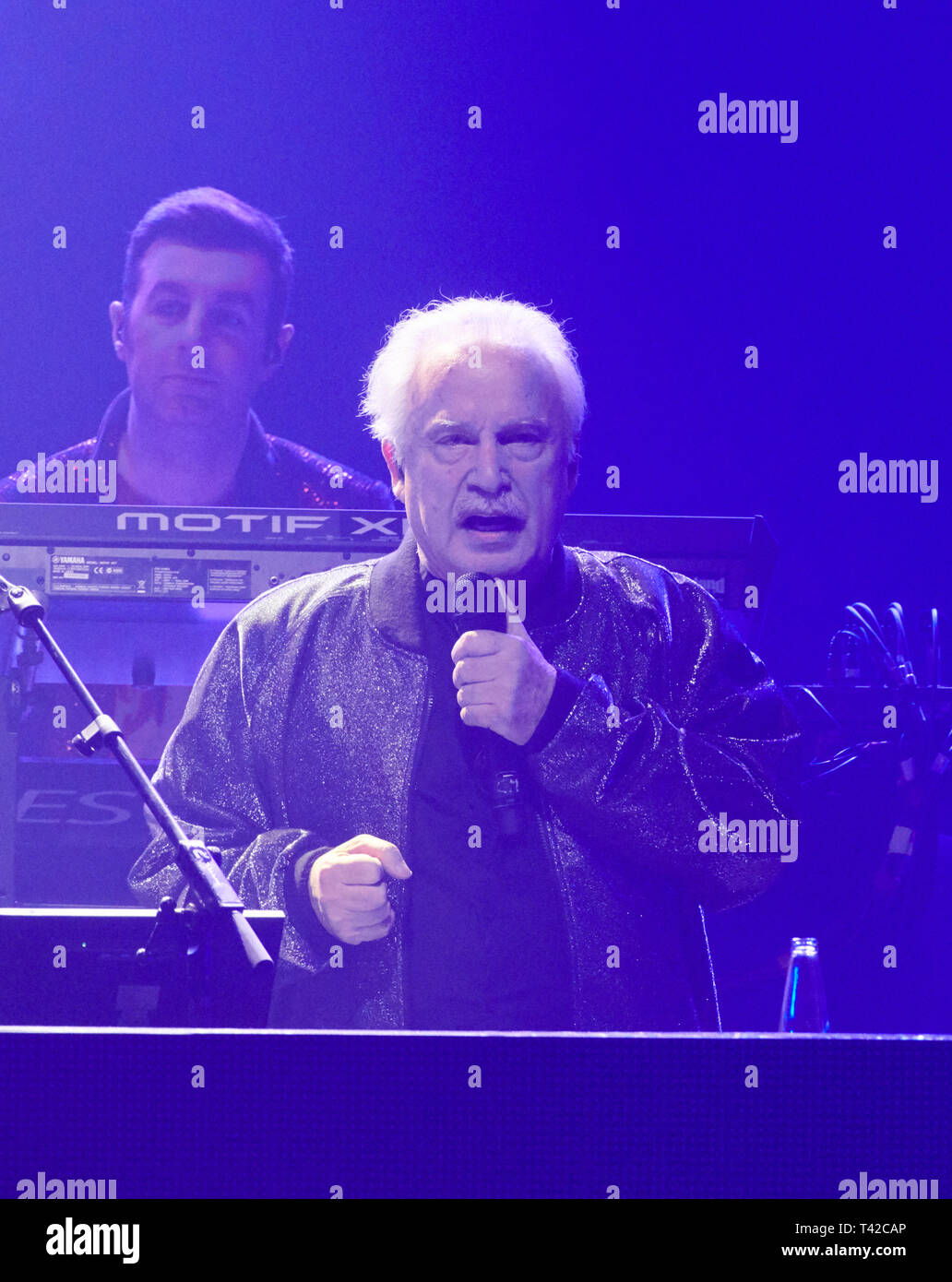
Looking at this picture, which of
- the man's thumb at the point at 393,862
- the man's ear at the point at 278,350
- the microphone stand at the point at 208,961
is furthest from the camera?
the man's ear at the point at 278,350

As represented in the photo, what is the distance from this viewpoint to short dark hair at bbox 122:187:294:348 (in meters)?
2.90

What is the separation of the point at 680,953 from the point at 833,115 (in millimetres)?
2317

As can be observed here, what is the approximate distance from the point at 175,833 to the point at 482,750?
0.47 meters

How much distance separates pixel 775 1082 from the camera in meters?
0.65

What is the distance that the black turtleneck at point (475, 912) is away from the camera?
1.49 m

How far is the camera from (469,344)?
1.62 meters

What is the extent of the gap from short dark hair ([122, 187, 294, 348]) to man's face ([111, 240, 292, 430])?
0.10 ft
